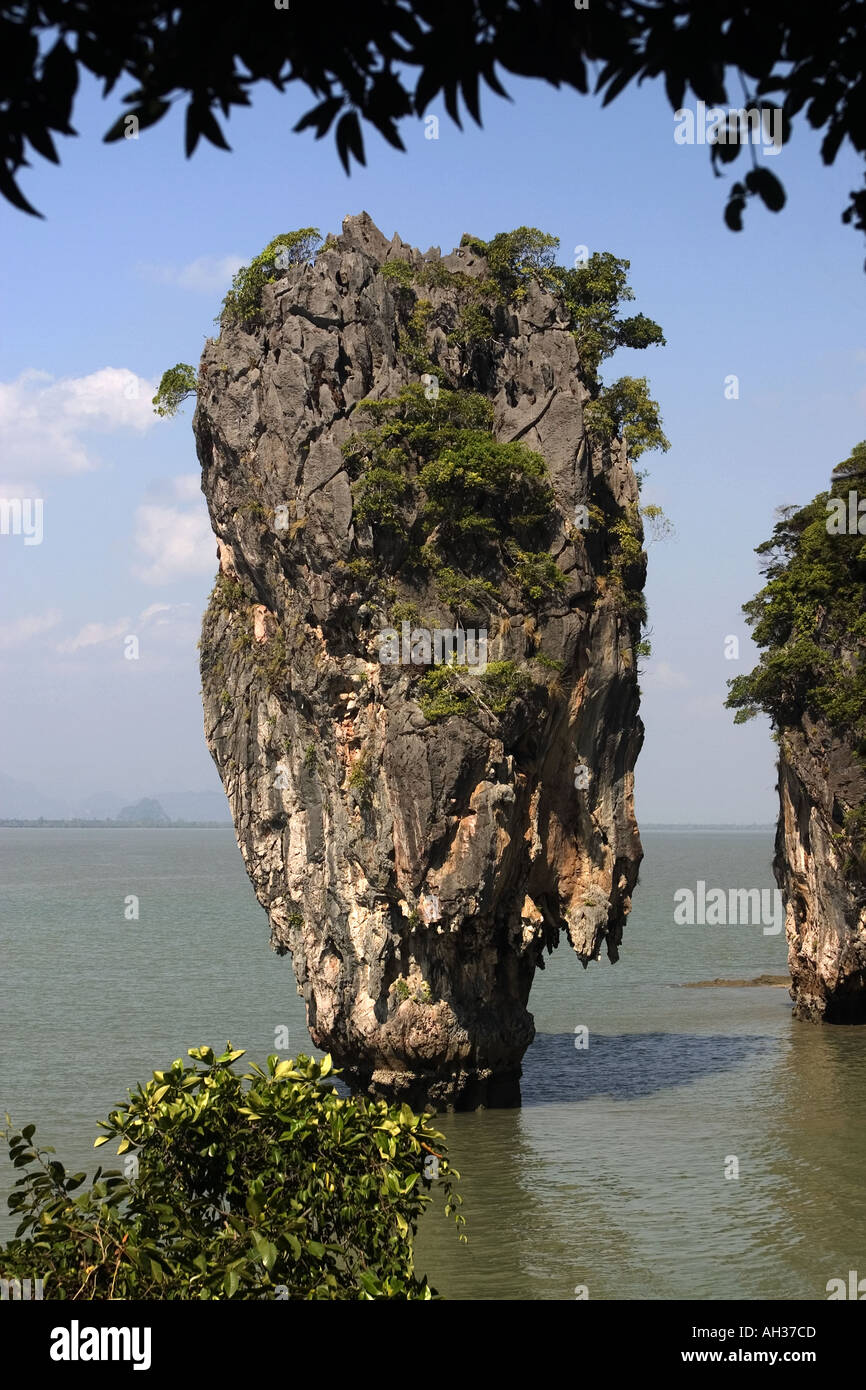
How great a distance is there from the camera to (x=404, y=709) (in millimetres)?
27125

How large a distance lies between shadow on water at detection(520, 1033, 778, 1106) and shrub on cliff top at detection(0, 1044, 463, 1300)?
847 inches

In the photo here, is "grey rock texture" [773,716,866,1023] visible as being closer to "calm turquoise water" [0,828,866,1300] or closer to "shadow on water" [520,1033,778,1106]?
"calm turquoise water" [0,828,866,1300]

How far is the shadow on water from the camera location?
32.0m

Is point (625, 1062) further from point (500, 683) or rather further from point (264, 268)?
point (264, 268)

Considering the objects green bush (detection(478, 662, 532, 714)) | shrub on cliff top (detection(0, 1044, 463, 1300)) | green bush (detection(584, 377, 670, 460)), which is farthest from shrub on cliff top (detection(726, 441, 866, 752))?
shrub on cliff top (detection(0, 1044, 463, 1300))

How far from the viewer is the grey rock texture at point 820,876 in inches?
1432

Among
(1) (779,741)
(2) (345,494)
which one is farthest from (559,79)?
(1) (779,741)

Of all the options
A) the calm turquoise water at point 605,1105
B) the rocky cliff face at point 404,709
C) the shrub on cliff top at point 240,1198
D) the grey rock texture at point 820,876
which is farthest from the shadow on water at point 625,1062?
the shrub on cliff top at point 240,1198

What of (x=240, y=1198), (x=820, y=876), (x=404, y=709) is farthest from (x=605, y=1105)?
Answer: (x=240, y=1198)

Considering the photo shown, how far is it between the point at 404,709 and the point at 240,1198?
58.7 feet

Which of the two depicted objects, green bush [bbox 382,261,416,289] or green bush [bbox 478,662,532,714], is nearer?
green bush [bbox 478,662,532,714]
